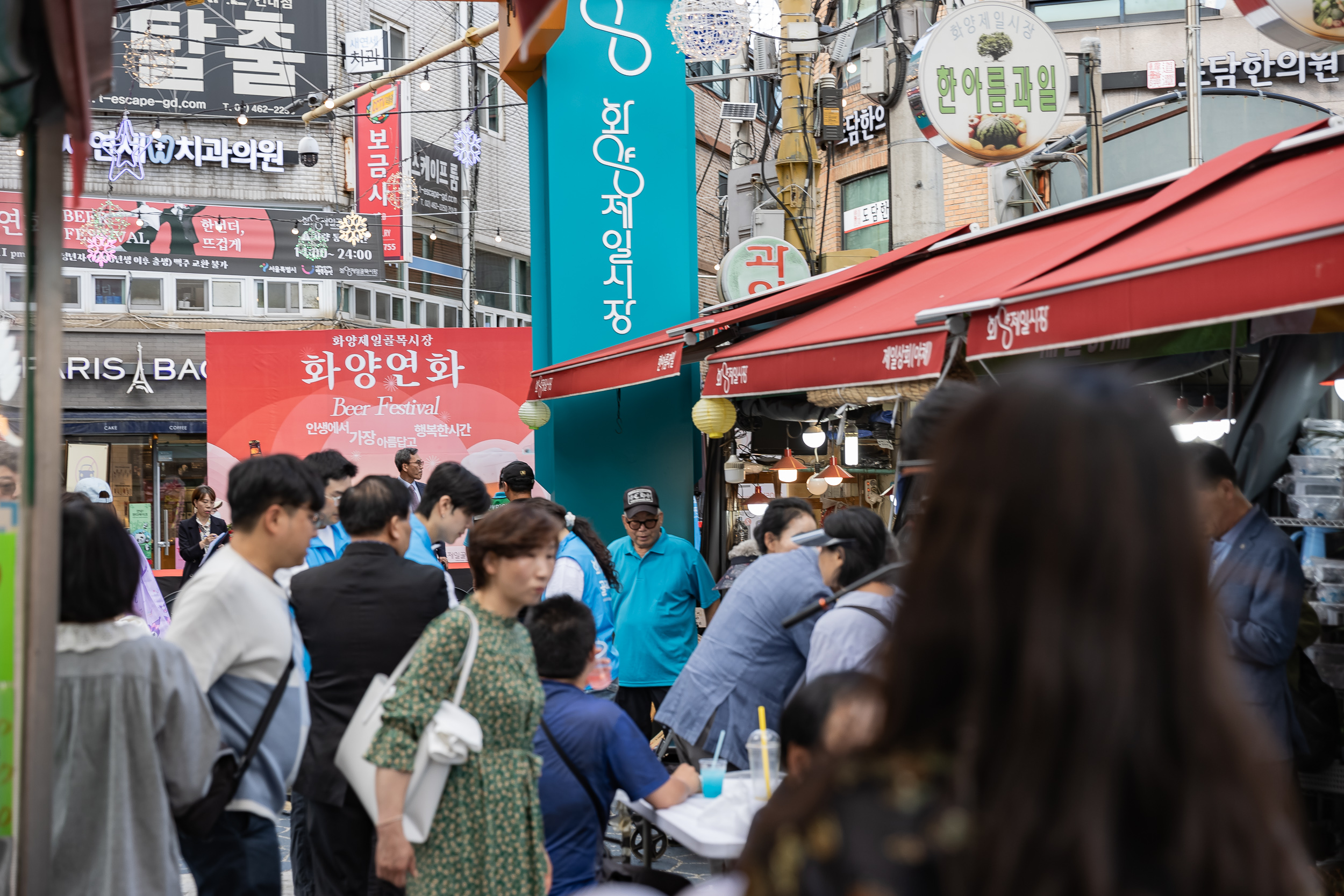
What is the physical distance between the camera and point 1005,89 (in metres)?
8.29

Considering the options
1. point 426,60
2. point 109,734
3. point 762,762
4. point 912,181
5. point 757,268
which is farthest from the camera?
point 912,181

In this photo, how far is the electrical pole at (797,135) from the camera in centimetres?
1487

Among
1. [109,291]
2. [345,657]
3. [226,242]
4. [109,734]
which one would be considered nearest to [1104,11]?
[226,242]

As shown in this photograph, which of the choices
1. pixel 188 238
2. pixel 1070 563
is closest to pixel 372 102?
pixel 188 238

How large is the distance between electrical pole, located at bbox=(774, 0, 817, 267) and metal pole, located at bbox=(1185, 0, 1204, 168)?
6.12m

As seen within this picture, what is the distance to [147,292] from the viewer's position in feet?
70.0

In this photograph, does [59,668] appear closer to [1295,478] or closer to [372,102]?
[1295,478]

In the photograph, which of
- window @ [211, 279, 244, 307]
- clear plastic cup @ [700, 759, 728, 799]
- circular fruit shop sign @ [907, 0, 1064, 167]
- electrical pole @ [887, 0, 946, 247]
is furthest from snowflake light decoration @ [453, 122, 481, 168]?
clear plastic cup @ [700, 759, 728, 799]

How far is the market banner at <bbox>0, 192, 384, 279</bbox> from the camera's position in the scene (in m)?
18.6

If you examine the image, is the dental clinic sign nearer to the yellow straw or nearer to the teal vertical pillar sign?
the teal vertical pillar sign

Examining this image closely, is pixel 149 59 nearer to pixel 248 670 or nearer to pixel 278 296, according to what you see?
pixel 278 296

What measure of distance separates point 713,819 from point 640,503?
3164 mm

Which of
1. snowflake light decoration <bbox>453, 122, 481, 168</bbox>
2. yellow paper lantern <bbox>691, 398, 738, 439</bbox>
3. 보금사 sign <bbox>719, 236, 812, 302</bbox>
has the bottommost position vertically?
yellow paper lantern <bbox>691, 398, 738, 439</bbox>

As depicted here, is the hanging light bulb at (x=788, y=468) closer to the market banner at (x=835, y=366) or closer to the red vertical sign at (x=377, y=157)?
the market banner at (x=835, y=366)
